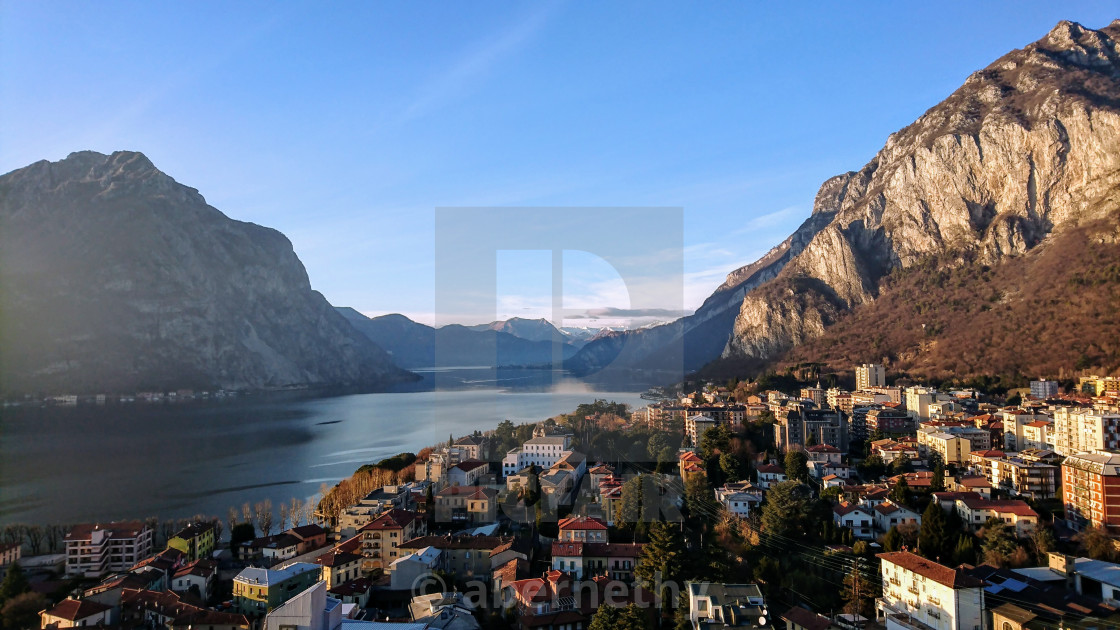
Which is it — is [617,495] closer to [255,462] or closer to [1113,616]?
[1113,616]

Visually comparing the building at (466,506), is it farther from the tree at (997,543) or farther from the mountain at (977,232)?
the mountain at (977,232)

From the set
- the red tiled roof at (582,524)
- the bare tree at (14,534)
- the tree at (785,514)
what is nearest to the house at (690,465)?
the tree at (785,514)

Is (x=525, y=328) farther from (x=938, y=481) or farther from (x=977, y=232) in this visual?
(x=938, y=481)

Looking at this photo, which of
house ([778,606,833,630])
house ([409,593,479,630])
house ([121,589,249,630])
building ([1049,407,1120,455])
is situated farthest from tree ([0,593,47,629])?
building ([1049,407,1120,455])

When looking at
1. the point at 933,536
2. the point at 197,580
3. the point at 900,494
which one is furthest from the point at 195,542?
the point at 900,494

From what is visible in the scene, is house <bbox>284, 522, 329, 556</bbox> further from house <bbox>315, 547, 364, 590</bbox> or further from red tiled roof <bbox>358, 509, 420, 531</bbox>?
red tiled roof <bbox>358, 509, 420, 531</bbox>

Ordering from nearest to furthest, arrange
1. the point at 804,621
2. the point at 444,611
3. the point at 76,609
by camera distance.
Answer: the point at 804,621 < the point at 444,611 < the point at 76,609
